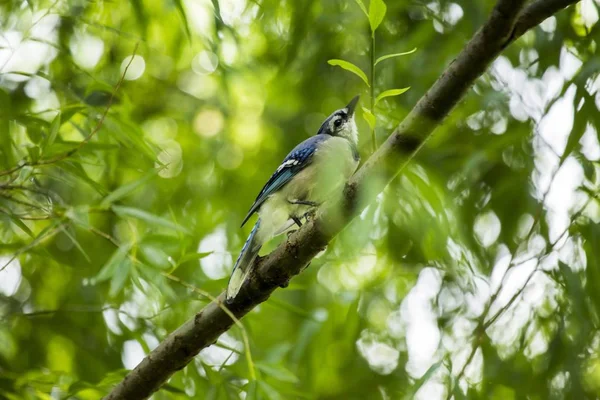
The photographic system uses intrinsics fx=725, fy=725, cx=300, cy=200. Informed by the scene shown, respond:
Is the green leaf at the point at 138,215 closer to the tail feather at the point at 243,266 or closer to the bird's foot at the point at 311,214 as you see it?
the tail feather at the point at 243,266

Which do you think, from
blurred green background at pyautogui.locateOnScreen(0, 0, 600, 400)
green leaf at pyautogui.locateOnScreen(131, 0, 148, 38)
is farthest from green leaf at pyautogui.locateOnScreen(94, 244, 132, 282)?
green leaf at pyautogui.locateOnScreen(131, 0, 148, 38)

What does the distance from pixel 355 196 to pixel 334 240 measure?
1.15 meters

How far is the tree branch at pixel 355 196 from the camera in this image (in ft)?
4.86

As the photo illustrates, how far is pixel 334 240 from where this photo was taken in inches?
115

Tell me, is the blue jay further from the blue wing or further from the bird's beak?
the bird's beak

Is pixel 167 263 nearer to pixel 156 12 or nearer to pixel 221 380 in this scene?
pixel 221 380

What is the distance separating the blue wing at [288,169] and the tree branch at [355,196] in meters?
0.81

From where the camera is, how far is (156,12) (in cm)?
391

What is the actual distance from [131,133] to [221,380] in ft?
2.93

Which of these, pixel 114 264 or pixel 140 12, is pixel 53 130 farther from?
pixel 140 12

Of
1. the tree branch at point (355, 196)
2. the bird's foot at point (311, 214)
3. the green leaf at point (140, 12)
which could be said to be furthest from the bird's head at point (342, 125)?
the tree branch at point (355, 196)

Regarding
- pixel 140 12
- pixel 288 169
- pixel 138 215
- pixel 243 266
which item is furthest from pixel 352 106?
pixel 138 215

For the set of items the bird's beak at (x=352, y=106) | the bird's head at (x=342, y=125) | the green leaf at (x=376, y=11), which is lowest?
the bird's head at (x=342, y=125)

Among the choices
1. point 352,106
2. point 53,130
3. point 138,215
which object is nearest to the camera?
point 53,130
